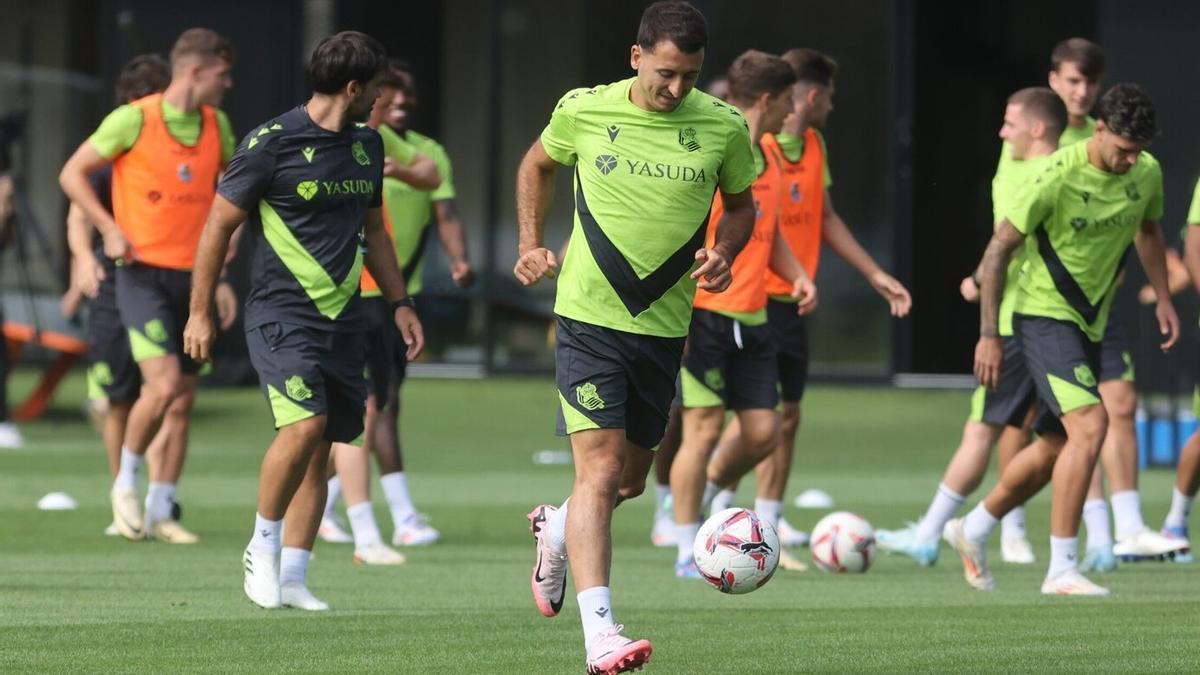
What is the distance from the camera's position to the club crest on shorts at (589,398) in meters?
6.59

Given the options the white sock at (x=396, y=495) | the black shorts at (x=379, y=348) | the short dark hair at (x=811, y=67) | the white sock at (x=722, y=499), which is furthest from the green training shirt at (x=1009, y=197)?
the white sock at (x=396, y=495)

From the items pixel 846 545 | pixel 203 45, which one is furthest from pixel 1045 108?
pixel 203 45

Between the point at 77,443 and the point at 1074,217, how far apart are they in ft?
32.3

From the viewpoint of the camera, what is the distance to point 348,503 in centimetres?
1012

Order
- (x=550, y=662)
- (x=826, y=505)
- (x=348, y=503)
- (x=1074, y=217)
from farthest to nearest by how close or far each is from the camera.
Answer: (x=826, y=505)
(x=348, y=503)
(x=1074, y=217)
(x=550, y=662)

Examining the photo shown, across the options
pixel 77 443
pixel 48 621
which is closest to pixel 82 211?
pixel 48 621

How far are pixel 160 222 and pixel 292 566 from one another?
10.5ft

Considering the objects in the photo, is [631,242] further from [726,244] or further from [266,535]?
[266,535]

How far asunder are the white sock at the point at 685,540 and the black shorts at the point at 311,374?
1.95 m

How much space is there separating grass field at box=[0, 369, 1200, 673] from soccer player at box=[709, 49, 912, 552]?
2.24 ft

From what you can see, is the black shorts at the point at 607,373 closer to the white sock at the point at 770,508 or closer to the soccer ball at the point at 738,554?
the soccer ball at the point at 738,554

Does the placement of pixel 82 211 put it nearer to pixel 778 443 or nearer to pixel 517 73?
pixel 778 443

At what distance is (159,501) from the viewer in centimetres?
1075

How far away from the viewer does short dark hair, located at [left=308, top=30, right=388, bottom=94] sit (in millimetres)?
A: 7895
